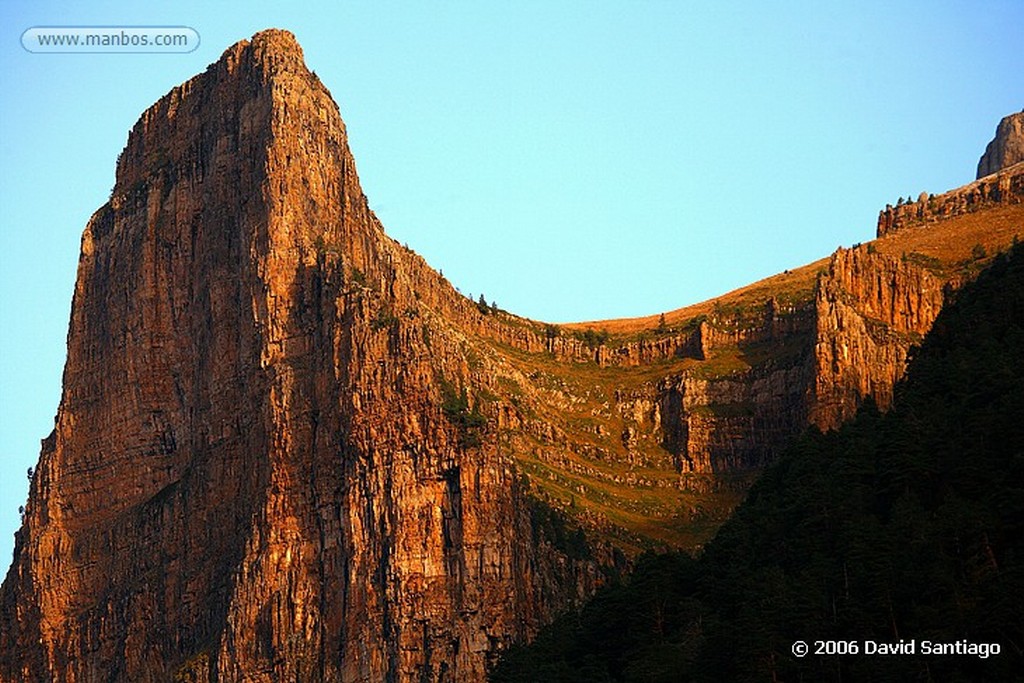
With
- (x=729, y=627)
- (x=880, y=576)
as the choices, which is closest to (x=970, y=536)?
(x=880, y=576)

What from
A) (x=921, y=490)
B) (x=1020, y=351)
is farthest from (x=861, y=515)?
(x=1020, y=351)

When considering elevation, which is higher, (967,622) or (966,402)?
(966,402)

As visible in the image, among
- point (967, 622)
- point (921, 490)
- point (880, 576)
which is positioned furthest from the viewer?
point (921, 490)

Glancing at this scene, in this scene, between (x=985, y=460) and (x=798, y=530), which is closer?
(x=985, y=460)

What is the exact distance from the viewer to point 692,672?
615 ft

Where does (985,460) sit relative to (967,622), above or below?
above

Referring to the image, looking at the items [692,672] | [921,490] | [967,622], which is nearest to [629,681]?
[692,672]

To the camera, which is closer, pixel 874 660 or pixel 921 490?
pixel 874 660

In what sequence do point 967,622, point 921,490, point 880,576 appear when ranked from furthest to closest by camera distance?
point 921,490, point 880,576, point 967,622

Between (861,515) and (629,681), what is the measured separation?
1954cm

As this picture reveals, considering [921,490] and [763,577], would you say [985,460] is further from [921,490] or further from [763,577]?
[763,577]

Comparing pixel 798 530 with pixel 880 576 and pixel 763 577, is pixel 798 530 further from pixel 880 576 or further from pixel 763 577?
pixel 880 576

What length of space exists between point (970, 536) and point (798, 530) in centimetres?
2502

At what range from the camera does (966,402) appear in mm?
193000
